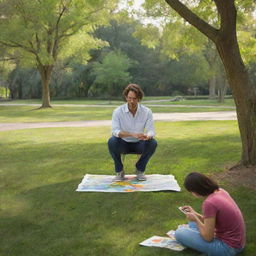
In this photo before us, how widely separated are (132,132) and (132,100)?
550 mm

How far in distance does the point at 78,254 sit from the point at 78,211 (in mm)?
1393

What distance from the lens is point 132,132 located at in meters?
7.05

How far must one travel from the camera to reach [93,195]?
6301mm

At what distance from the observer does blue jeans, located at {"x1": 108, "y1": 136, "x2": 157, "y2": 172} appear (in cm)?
694

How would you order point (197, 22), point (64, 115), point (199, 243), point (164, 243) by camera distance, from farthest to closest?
point (64, 115), point (197, 22), point (164, 243), point (199, 243)

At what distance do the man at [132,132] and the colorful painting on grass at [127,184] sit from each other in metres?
0.17

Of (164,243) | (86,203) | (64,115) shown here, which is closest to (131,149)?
(86,203)

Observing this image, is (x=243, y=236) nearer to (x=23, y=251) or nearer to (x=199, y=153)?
(x=23, y=251)

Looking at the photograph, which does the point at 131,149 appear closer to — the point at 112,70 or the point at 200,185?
the point at 200,185

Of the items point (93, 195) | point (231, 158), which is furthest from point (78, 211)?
point (231, 158)

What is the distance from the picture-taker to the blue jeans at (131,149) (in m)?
6.94

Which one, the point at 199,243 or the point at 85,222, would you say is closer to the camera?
the point at 199,243

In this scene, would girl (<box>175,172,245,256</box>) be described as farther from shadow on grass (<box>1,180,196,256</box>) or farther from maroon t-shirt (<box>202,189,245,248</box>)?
shadow on grass (<box>1,180,196,256</box>)

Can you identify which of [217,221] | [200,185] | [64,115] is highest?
[200,185]
